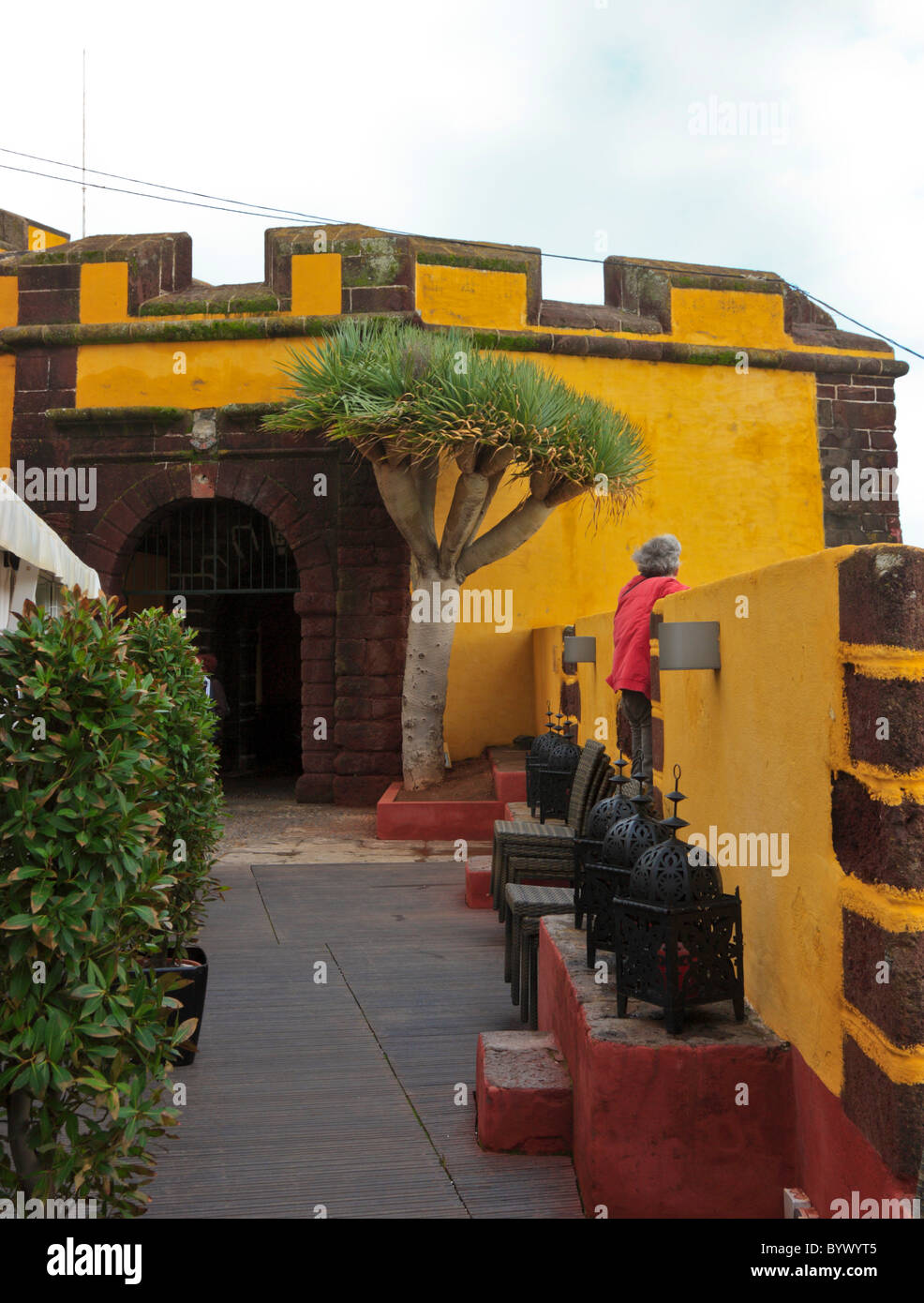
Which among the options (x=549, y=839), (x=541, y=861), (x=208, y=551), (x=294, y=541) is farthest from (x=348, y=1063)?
(x=208, y=551)

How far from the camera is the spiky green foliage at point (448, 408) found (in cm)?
831

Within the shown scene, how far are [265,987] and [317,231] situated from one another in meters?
7.98

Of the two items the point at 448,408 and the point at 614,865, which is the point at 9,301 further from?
the point at 614,865

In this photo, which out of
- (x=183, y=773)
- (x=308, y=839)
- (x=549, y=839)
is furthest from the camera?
(x=308, y=839)

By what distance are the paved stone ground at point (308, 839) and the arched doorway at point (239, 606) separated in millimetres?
2293

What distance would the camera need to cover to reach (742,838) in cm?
316

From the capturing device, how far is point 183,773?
179 inches

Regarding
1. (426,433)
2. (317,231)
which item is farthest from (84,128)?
(426,433)

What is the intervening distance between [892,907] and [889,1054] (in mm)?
271

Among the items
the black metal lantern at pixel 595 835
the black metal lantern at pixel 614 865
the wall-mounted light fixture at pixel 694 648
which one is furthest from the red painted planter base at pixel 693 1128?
the wall-mounted light fixture at pixel 694 648

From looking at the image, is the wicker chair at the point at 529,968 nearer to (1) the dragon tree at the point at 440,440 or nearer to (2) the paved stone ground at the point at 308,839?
(2) the paved stone ground at the point at 308,839

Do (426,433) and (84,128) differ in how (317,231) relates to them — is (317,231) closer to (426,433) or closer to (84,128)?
(426,433)

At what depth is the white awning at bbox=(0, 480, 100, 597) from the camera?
4.54 meters

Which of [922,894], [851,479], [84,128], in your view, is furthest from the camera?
[84,128]
